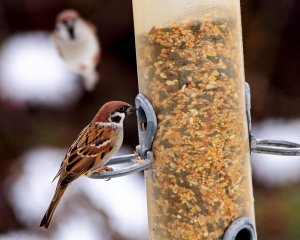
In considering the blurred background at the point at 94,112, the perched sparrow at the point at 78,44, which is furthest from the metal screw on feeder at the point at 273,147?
the perched sparrow at the point at 78,44

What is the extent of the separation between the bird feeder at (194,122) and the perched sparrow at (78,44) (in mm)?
Answer: 2307

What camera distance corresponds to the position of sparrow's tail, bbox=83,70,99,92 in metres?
5.35

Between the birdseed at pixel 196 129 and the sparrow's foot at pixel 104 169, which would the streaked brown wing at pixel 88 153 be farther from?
the birdseed at pixel 196 129

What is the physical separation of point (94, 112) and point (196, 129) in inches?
99.0

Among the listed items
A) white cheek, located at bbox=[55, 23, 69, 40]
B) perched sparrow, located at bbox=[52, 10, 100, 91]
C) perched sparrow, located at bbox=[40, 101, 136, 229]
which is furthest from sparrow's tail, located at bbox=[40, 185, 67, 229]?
white cheek, located at bbox=[55, 23, 69, 40]

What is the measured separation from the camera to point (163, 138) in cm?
298

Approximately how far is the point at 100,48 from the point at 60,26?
338 mm

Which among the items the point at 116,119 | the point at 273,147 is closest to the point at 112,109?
the point at 116,119

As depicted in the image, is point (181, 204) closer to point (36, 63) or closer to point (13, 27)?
point (13, 27)

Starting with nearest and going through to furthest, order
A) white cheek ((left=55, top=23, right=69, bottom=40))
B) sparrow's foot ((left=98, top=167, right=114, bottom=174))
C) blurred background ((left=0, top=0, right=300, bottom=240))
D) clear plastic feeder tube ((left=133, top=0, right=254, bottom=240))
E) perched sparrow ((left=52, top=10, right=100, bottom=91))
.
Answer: clear plastic feeder tube ((left=133, top=0, right=254, bottom=240)) → sparrow's foot ((left=98, top=167, right=114, bottom=174)) → blurred background ((left=0, top=0, right=300, bottom=240)) → perched sparrow ((left=52, top=10, right=100, bottom=91)) → white cheek ((left=55, top=23, right=69, bottom=40))

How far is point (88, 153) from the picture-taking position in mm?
3127

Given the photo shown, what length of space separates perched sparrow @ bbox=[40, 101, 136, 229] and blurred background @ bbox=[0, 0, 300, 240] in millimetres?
1913

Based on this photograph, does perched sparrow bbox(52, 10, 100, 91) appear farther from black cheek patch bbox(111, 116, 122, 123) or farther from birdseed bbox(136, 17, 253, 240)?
birdseed bbox(136, 17, 253, 240)

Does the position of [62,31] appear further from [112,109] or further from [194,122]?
[194,122]
